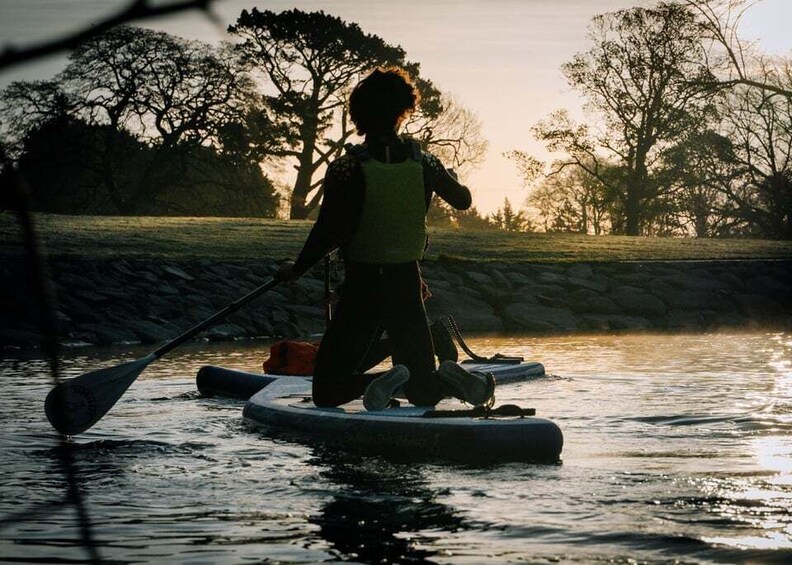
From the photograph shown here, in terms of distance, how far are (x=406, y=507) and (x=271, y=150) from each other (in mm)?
35446

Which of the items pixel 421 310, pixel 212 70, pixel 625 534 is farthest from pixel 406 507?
pixel 212 70

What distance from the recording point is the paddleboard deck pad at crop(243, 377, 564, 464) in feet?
19.1

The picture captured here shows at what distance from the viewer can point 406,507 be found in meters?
4.73

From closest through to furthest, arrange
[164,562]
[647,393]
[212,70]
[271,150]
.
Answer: [164,562] → [647,393] → [212,70] → [271,150]

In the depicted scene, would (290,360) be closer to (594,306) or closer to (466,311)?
(466,311)

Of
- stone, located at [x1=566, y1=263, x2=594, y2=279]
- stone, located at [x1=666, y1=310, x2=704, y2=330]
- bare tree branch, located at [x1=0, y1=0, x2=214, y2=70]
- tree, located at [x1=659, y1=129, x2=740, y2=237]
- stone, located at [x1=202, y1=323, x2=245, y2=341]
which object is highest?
tree, located at [x1=659, y1=129, x2=740, y2=237]

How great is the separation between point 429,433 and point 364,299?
807 mm

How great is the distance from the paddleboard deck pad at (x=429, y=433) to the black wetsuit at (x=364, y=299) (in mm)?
196

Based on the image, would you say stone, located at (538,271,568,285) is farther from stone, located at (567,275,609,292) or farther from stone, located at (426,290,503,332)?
stone, located at (426,290,503,332)

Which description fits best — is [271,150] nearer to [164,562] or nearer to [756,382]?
[756,382]

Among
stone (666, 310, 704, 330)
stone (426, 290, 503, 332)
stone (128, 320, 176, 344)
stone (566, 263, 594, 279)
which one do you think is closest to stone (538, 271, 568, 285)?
stone (566, 263, 594, 279)

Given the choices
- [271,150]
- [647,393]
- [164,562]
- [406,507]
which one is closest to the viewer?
[164,562]

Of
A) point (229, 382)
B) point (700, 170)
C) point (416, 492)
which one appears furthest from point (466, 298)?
point (700, 170)

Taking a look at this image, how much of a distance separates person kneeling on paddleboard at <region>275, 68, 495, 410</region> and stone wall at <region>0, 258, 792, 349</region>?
34.1ft
